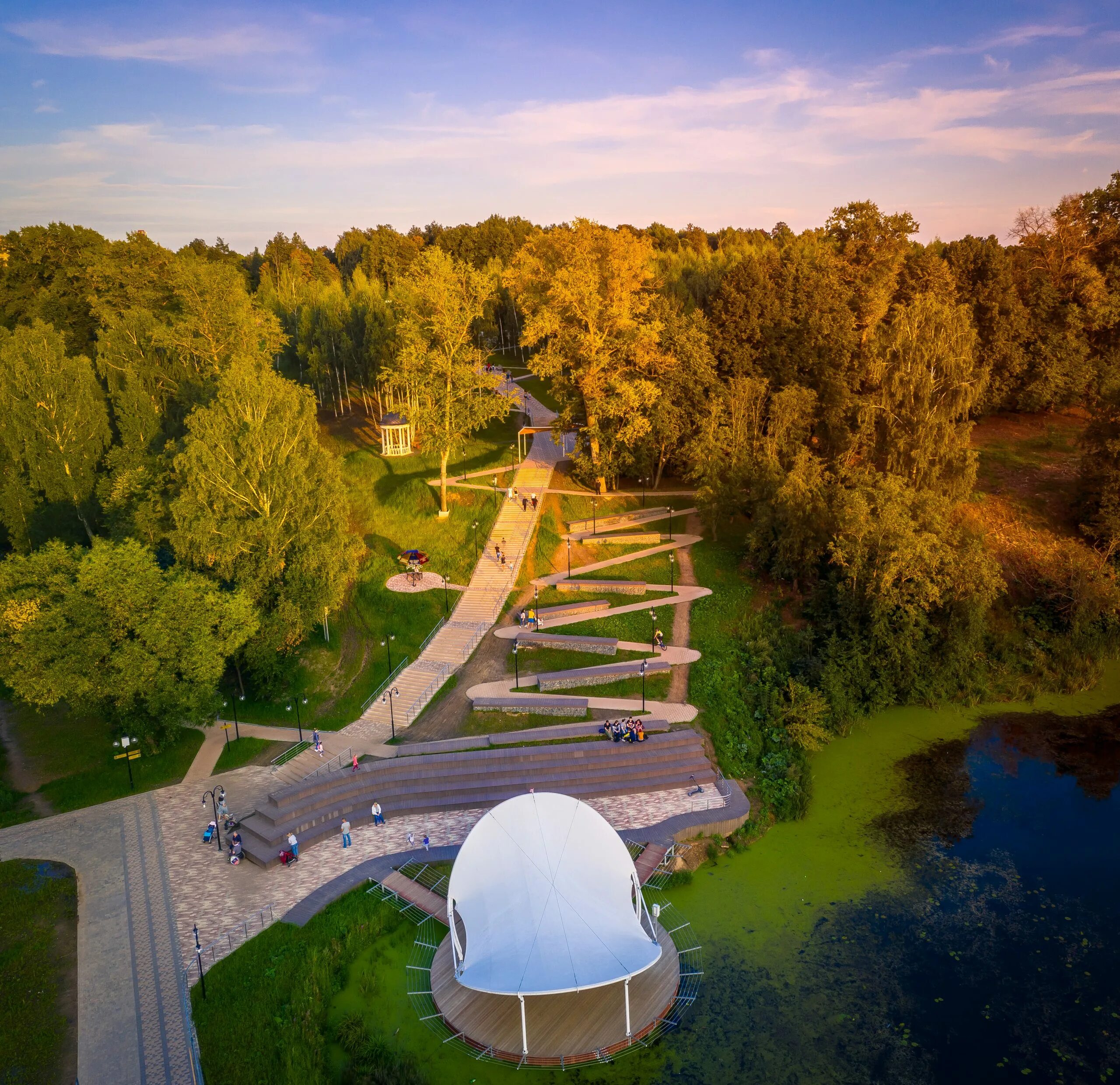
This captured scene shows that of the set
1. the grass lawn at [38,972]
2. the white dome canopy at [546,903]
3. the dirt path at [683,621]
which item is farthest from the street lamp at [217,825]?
the dirt path at [683,621]

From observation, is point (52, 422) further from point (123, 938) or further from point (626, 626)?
point (626, 626)

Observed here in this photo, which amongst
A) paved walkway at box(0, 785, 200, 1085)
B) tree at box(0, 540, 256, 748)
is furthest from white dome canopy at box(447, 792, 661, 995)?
tree at box(0, 540, 256, 748)

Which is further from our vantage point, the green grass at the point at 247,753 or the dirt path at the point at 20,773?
the green grass at the point at 247,753

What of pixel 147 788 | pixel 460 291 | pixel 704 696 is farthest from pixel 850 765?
pixel 460 291

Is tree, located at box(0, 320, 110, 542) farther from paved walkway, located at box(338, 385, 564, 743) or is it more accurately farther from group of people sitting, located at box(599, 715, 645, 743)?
group of people sitting, located at box(599, 715, 645, 743)

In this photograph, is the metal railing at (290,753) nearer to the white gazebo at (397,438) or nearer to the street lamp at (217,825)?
the street lamp at (217,825)
